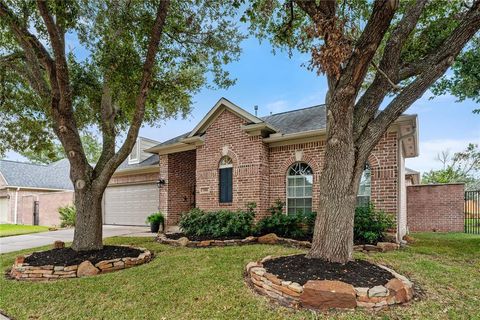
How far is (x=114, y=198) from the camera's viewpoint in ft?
53.8

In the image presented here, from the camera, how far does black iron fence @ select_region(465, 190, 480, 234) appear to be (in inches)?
525

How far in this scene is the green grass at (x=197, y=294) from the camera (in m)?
3.81

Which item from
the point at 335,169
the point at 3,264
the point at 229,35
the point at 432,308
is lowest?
the point at 3,264

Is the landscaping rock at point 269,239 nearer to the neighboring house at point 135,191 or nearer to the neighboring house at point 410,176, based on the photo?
the neighboring house at point 135,191

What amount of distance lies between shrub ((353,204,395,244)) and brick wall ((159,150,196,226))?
7723mm

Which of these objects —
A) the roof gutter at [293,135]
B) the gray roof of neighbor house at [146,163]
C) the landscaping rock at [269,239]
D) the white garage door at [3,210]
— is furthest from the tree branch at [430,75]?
the white garage door at [3,210]

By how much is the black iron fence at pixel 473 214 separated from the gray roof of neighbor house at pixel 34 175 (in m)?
28.0

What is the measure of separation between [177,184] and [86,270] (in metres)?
7.24

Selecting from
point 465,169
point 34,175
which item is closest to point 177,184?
point 34,175

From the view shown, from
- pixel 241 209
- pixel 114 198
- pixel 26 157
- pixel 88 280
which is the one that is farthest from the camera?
pixel 26 157

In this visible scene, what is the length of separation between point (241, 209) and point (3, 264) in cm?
657

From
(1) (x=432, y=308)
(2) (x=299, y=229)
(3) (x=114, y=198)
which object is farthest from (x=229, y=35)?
(3) (x=114, y=198)

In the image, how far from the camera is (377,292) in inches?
152

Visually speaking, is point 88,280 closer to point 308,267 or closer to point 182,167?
point 308,267
